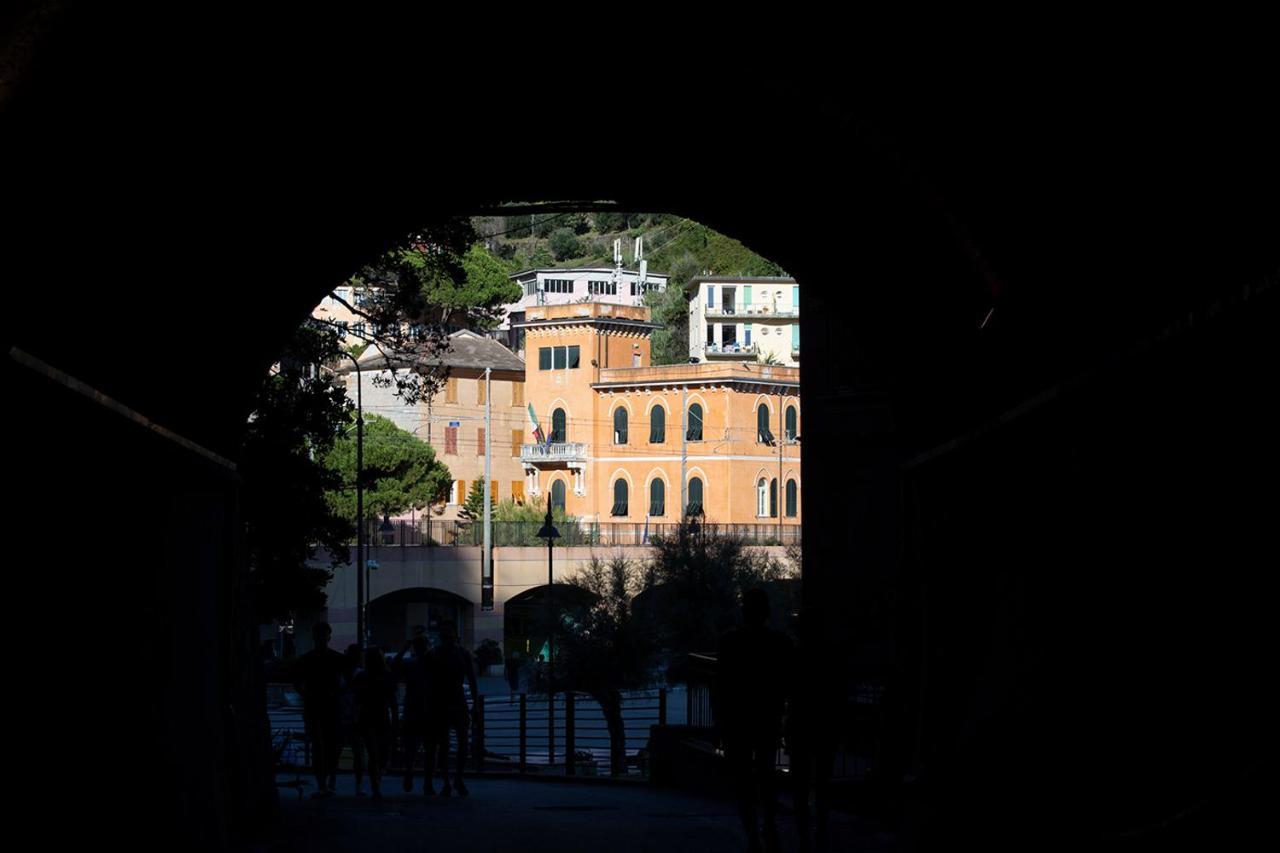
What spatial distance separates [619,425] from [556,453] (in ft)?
11.3

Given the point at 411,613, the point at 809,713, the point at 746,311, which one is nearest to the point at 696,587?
the point at 411,613

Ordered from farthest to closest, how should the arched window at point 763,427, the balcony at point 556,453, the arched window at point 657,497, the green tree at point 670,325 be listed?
1. the green tree at point 670,325
2. the balcony at point 556,453
3. the arched window at point 763,427
4. the arched window at point 657,497

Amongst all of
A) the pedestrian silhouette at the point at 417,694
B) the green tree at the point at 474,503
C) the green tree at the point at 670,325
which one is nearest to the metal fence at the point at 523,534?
the green tree at the point at 474,503

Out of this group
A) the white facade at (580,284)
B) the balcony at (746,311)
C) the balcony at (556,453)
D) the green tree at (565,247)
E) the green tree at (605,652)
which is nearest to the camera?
the green tree at (605,652)

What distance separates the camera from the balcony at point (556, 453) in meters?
88.9

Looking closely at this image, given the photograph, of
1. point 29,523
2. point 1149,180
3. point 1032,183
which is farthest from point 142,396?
point 1149,180

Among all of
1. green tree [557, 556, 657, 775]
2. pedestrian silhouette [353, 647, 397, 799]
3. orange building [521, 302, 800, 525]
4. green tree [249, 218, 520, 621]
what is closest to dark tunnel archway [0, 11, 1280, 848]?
pedestrian silhouette [353, 647, 397, 799]

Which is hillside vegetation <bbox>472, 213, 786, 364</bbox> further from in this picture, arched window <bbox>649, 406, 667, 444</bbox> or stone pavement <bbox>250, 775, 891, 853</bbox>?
stone pavement <bbox>250, 775, 891, 853</bbox>

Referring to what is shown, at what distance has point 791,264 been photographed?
14.7 meters

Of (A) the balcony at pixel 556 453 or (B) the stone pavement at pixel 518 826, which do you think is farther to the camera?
(A) the balcony at pixel 556 453

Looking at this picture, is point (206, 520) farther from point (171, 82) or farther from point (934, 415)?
point (934, 415)

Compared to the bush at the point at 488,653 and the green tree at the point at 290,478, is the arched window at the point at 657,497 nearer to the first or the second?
the bush at the point at 488,653

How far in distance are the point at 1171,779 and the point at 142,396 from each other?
671 cm

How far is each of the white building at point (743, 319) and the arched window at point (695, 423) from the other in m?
20.0
